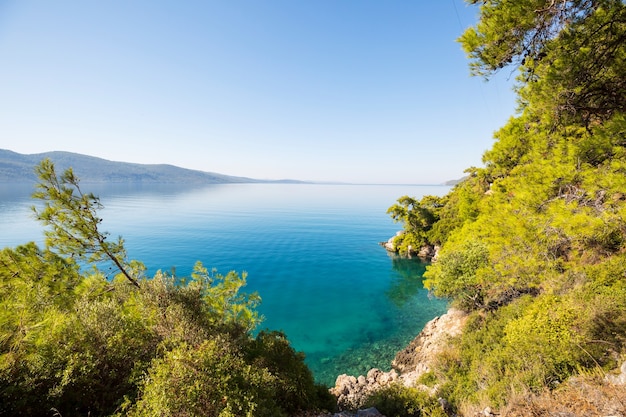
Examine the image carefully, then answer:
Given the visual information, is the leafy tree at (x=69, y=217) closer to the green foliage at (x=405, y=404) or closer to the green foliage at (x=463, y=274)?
the green foliage at (x=405, y=404)

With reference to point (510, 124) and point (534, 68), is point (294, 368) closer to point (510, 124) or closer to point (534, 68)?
point (534, 68)

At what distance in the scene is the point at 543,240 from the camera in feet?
34.7

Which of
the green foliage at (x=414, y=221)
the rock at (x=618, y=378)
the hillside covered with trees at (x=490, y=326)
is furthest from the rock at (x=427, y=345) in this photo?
the green foliage at (x=414, y=221)

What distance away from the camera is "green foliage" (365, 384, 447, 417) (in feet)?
32.1

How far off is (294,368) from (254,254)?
1467 inches

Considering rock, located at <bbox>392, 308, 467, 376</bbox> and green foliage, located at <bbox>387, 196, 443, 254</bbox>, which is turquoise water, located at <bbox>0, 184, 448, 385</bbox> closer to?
rock, located at <bbox>392, 308, 467, 376</bbox>

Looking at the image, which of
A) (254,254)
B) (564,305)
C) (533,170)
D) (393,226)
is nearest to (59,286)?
(533,170)

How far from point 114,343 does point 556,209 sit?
619 inches

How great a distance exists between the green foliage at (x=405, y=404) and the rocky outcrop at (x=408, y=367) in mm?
1288

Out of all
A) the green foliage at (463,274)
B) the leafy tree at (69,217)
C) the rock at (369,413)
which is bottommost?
the rock at (369,413)

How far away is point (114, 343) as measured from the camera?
27.8ft

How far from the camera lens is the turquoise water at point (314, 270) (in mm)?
23500

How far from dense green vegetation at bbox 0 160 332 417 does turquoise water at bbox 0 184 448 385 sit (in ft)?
5.99

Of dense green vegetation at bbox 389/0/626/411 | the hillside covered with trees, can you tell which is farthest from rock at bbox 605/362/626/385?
dense green vegetation at bbox 389/0/626/411
